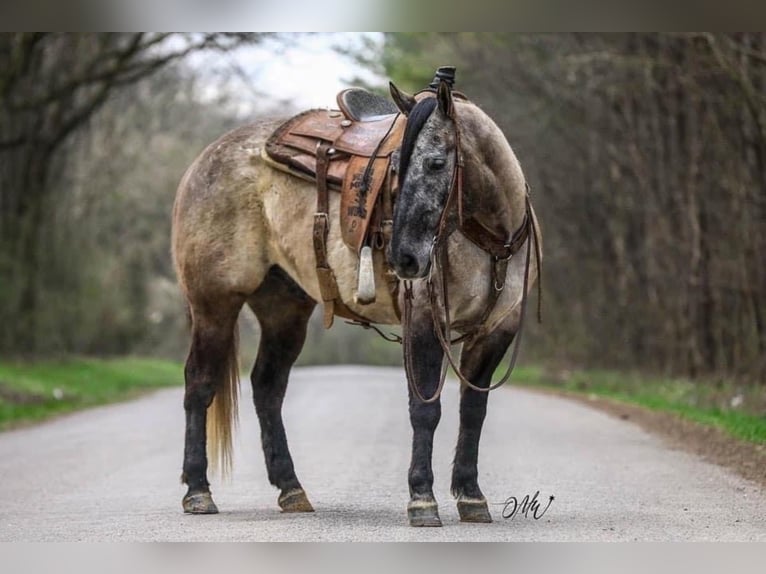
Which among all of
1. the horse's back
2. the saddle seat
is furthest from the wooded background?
the horse's back

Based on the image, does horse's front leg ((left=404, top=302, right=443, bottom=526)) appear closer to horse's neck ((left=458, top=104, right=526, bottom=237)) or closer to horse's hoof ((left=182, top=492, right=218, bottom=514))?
horse's neck ((left=458, top=104, right=526, bottom=237))

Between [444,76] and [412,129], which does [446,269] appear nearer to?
[412,129]

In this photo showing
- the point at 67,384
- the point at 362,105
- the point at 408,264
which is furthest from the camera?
the point at 67,384

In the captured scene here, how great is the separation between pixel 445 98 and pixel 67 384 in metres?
12.4

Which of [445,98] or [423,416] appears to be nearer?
[445,98]

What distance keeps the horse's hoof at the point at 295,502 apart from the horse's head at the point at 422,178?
1628mm

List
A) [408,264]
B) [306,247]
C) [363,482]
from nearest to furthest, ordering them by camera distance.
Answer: [408,264], [306,247], [363,482]

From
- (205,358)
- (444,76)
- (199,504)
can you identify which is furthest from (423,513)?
(444,76)

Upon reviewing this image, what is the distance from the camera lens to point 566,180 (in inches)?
810

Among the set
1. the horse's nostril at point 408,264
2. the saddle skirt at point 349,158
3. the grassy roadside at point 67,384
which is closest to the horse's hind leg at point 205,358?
the saddle skirt at point 349,158

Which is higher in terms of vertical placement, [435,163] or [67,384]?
[435,163]

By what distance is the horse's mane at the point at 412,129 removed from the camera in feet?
20.2

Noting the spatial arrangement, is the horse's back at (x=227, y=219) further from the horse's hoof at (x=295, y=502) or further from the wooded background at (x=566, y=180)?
the wooded background at (x=566, y=180)

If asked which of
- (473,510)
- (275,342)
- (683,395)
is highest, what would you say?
(275,342)
